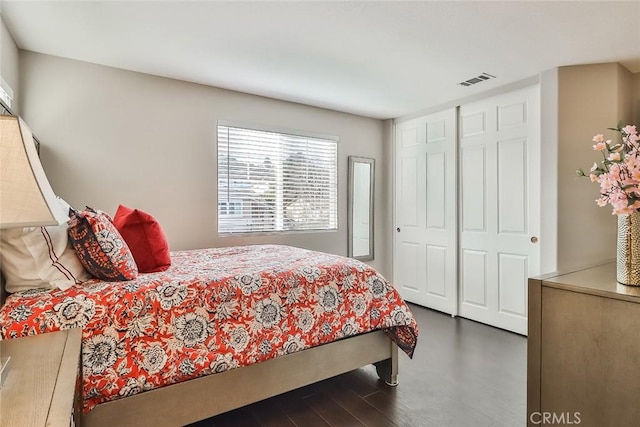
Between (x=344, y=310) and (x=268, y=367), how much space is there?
0.56 meters

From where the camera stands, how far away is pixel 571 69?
9.53 feet

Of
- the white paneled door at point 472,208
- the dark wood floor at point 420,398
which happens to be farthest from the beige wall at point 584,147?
the dark wood floor at point 420,398

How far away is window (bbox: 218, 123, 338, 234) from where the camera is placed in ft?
11.5

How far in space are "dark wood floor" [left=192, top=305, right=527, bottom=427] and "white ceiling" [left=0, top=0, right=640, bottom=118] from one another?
7.78 ft

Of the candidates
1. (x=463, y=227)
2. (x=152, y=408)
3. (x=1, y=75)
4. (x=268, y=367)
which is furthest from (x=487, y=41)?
(x=1, y=75)

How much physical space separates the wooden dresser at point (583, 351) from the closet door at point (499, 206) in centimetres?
195

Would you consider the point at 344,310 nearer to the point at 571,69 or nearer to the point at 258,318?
the point at 258,318

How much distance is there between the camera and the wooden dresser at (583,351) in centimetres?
116

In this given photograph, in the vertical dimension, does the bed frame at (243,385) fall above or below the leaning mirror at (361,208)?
below

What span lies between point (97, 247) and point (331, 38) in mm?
1955

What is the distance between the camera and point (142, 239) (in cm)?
207

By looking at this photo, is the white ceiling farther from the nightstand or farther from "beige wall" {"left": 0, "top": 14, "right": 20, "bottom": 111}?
the nightstand

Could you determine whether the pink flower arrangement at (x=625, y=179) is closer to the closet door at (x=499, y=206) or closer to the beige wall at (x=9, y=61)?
the closet door at (x=499, y=206)

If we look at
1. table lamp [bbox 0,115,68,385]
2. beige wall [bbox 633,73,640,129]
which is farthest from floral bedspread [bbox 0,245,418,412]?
beige wall [bbox 633,73,640,129]
